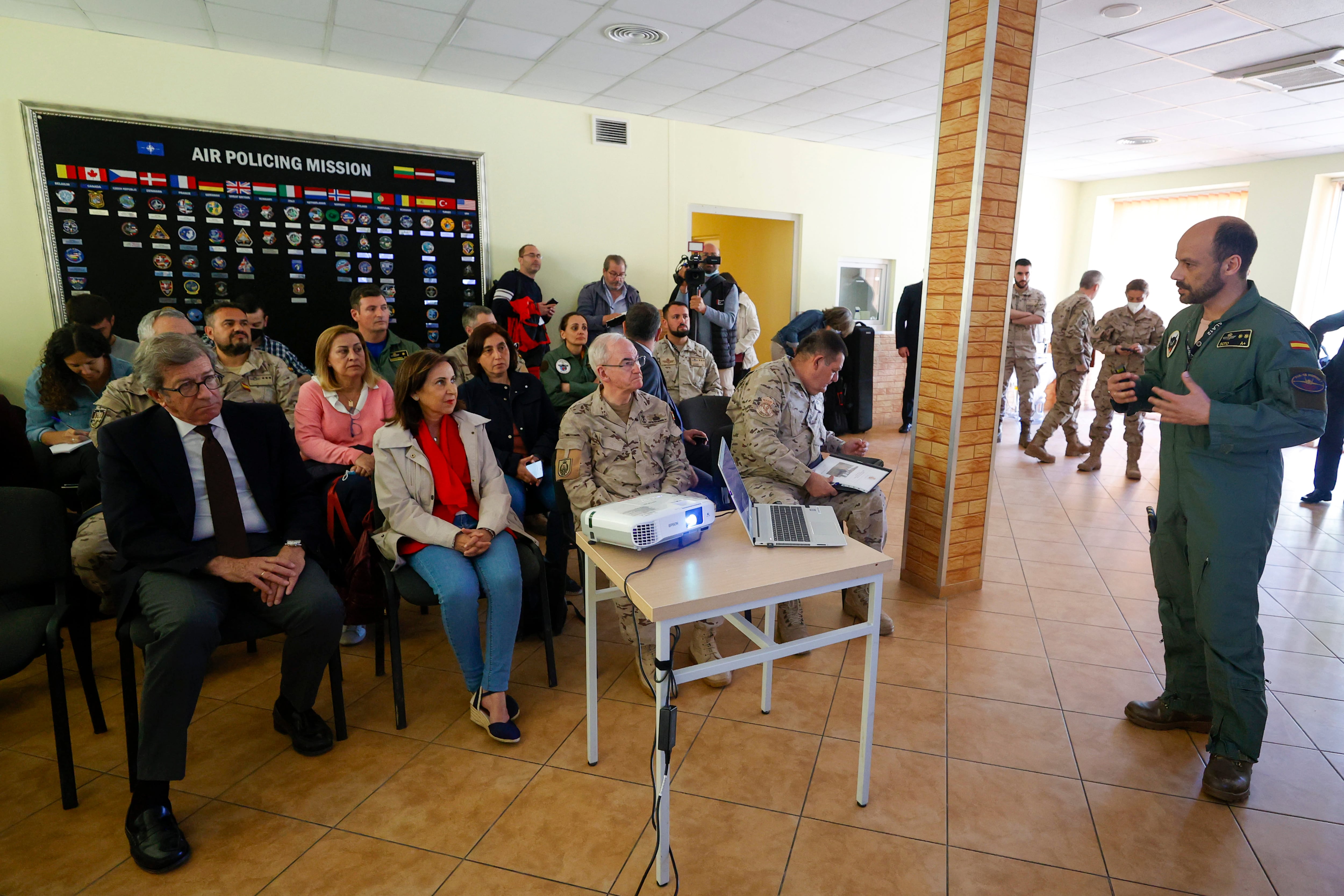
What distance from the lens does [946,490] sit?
3234mm

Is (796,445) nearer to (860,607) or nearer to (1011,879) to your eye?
(860,607)

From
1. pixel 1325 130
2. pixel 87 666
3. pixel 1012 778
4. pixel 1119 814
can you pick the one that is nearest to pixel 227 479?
pixel 87 666

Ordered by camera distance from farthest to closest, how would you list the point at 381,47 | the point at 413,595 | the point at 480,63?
the point at 480,63 < the point at 381,47 < the point at 413,595

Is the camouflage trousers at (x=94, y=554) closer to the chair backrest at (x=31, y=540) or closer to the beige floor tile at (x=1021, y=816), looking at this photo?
the chair backrest at (x=31, y=540)

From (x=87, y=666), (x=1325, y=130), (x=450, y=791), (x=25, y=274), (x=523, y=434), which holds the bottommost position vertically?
(x=450, y=791)

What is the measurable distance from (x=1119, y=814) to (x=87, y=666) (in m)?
3.09

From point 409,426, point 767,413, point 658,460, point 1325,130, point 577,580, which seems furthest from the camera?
point 1325,130

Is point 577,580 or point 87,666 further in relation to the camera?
point 577,580

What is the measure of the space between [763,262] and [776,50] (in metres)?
3.57

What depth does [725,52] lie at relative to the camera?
4.45 meters

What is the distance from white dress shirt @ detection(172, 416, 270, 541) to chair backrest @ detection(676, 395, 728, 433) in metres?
1.83

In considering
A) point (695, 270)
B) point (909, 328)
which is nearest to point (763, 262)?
point (909, 328)

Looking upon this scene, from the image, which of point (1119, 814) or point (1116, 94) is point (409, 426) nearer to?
point (1119, 814)

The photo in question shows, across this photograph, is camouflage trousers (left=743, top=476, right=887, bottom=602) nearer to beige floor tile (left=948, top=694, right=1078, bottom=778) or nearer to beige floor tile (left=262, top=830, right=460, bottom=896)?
beige floor tile (left=948, top=694, right=1078, bottom=778)
